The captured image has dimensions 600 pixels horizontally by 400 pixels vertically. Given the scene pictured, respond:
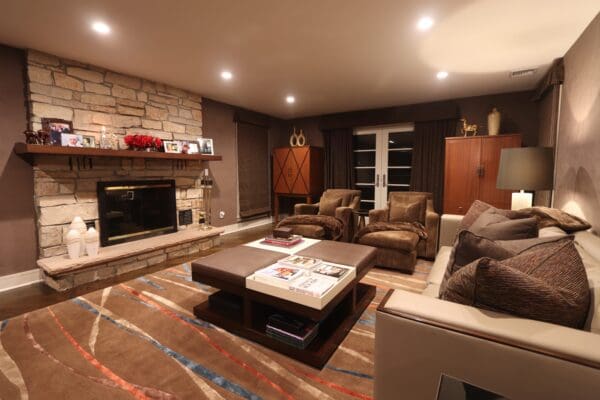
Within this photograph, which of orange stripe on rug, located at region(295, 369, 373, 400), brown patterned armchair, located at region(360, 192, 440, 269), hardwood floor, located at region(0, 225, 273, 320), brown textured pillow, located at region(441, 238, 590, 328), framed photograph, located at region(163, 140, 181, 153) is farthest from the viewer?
framed photograph, located at region(163, 140, 181, 153)

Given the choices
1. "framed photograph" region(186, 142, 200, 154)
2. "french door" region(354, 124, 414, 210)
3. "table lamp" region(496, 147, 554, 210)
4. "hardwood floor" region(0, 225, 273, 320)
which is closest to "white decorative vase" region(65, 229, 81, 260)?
"hardwood floor" region(0, 225, 273, 320)

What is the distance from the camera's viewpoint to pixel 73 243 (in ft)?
9.59

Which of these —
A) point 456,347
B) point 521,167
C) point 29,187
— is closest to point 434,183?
point 521,167

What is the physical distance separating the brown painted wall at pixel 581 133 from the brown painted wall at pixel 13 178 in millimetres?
5039

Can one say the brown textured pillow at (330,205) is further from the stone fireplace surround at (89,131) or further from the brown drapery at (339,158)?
the stone fireplace surround at (89,131)

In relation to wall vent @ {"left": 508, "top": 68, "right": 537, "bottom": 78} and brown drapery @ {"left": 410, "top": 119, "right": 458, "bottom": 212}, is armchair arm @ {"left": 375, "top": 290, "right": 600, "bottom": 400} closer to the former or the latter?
wall vent @ {"left": 508, "top": 68, "right": 537, "bottom": 78}

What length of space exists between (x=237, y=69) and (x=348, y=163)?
311 cm

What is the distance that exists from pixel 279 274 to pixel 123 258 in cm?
233

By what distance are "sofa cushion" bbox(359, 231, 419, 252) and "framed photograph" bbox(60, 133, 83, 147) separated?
11.1 ft

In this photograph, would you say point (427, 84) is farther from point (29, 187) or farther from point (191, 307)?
point (29, 187)

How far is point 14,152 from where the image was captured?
283cm

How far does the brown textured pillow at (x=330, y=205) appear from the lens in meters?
4.50

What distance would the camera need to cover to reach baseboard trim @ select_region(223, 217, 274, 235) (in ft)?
17.4

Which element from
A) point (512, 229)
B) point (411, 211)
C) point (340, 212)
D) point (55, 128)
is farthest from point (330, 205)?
point (55, 128)
